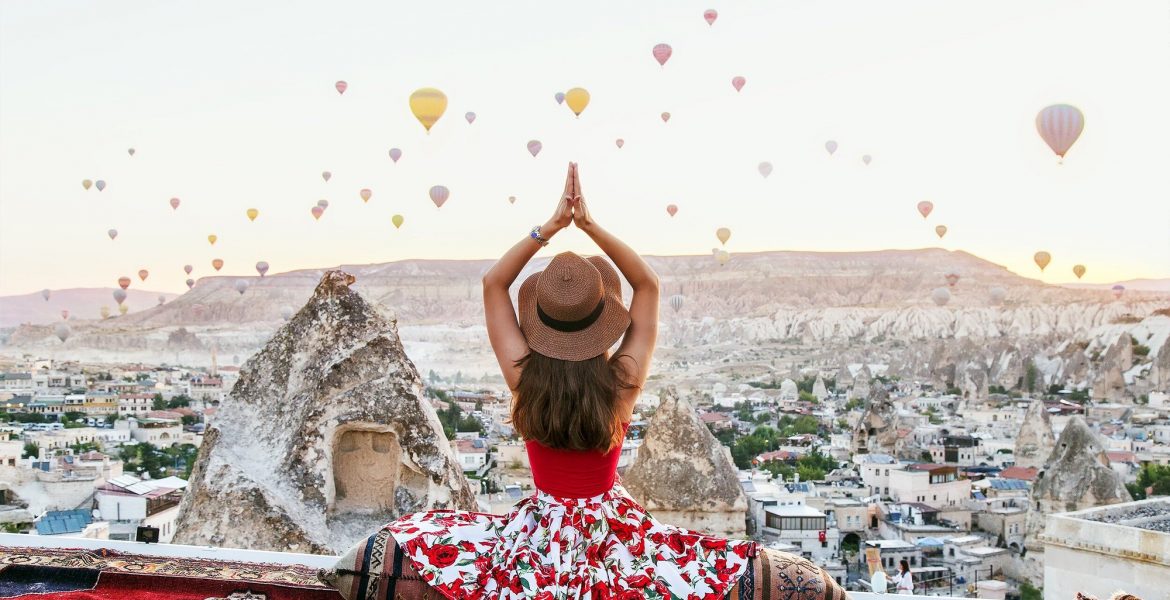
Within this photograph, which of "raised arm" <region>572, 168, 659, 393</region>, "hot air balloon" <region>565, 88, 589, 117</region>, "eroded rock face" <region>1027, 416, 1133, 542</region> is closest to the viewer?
"raised arm" <region>572, 168, 659, 393</region>

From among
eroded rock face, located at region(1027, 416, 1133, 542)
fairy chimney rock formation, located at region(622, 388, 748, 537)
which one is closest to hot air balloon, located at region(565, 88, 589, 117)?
eroded rock face, located at region(1027, 416, 1133, 542)

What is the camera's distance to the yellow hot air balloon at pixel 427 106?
13.4 meters

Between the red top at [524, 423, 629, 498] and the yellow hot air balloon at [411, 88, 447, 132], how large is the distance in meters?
11.7

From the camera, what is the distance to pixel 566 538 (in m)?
1.99

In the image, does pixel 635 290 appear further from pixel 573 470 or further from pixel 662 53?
pixel 662 53

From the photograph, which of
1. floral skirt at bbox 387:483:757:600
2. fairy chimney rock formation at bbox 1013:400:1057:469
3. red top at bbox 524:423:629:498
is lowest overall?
fairy chimney rock formation at bbox 1013:400:1057:469

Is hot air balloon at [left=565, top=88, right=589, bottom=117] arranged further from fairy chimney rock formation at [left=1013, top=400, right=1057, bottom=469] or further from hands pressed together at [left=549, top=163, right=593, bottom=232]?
fairy chimney rock formation at [left=1013, top=400, right=1057, bottom=469]

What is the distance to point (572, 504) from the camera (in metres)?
2.02

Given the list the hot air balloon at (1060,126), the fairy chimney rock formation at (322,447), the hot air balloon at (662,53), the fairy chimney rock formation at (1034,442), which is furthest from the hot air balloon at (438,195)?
the fairy chimney rock formation at (1034,442)

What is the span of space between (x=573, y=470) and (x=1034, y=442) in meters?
28.7

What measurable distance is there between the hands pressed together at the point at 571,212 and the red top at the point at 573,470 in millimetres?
417

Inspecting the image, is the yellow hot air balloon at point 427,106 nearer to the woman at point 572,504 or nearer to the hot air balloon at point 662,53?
the hot air balloon at point 662,53

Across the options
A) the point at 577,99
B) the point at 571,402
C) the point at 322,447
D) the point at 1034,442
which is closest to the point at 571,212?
the point at 571,402

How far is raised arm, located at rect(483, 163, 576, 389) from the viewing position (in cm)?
207
